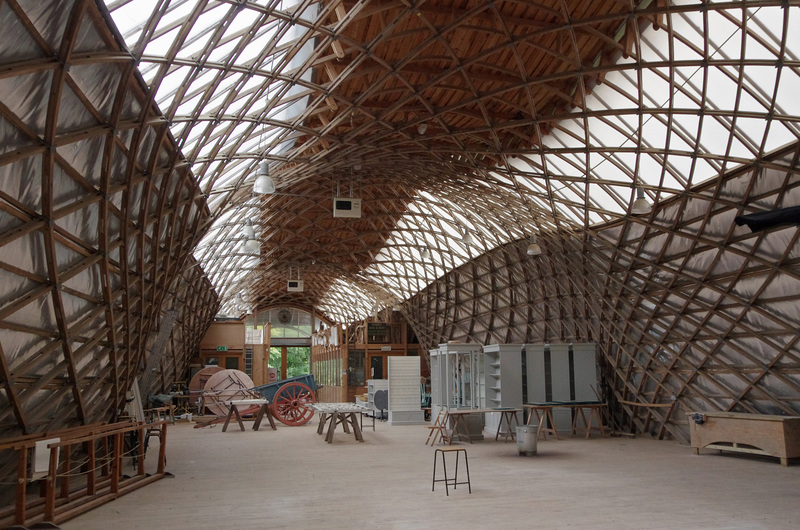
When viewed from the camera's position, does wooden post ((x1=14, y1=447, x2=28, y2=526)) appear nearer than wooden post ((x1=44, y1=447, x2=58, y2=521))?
Yes

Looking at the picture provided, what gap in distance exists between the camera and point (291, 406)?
85.9 ft

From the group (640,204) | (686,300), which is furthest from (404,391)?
(640,204)

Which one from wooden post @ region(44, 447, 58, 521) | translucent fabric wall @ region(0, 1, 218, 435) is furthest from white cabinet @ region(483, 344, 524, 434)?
wooden post @ region(44, 447, 58, 521)

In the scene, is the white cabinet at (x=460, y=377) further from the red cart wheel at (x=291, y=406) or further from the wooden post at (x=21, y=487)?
the wooden post at (x=21, y=487)

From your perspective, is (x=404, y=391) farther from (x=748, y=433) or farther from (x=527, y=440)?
(x=748, y=433)

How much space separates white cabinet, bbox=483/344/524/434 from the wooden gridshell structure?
331 cm

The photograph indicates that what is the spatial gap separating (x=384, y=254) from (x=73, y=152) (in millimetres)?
28451

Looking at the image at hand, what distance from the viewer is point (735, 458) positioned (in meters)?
14.2

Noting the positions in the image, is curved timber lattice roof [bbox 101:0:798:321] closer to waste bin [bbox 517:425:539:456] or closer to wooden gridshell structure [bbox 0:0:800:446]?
wooden gridshell structure [bbox 0:0:800:446]

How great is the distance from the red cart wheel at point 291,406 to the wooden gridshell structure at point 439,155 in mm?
7094

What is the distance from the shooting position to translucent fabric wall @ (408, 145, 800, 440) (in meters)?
13.9

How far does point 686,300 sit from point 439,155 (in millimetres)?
8829

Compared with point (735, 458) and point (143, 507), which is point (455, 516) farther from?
point (735, 458)

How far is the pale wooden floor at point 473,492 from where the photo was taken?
8398mm
